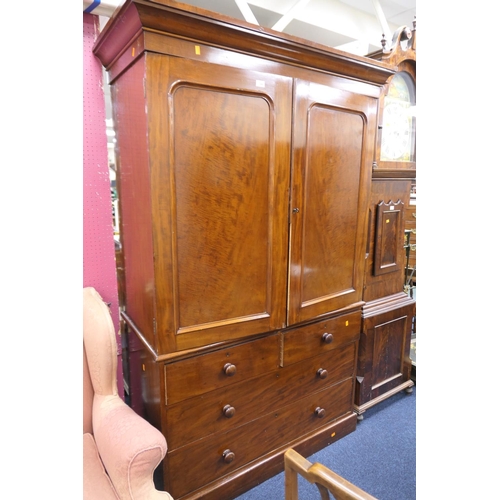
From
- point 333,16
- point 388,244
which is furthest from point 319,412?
point 333,16

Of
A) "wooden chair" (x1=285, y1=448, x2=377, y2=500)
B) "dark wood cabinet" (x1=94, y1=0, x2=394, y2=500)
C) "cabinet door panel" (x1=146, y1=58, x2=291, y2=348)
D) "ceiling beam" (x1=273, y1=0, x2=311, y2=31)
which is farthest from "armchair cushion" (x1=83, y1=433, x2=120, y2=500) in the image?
"ceiling beam" (x1=273, y1=0, x2=311, y2=31)

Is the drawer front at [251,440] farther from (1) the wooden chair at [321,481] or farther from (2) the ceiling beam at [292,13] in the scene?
(2) the ceiling beam at [292,13]

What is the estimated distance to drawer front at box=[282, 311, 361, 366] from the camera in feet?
5.52

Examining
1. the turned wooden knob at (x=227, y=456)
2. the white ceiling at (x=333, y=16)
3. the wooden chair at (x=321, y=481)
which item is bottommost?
the turned wooden knob at (x=227, y=456)

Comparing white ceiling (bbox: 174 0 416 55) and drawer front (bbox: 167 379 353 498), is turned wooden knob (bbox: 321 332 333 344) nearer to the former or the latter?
drawer front (bbox: 167 379 353 498)

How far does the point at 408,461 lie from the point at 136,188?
1.96 meters

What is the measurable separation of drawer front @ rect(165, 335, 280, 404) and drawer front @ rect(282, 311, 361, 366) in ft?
0.25

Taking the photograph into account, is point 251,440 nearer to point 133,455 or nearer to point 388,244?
point 133,455

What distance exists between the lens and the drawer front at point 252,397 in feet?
4.62

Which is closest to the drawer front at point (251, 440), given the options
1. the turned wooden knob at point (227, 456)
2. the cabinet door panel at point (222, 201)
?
the turned wooden knob at point (227, 456)

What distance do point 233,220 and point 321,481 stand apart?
932 mm

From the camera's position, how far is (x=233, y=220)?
140 centimetres
